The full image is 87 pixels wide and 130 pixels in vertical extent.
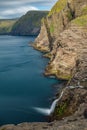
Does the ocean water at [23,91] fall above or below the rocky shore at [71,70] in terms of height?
below

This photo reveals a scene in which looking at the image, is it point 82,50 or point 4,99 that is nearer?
point 4,99

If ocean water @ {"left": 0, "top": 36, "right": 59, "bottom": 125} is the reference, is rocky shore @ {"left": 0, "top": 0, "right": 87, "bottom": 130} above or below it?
above

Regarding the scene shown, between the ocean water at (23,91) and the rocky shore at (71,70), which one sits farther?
the ocean water at (23,91)

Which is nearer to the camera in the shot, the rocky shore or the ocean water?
the rocky shore

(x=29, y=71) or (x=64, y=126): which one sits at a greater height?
(x=64, y=126)

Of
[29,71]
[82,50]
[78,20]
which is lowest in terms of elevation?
[29,71]

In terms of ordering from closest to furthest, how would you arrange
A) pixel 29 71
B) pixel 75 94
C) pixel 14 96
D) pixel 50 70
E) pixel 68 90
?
pixel 75 94
pixel 68 90
pixel 14 96
pixel 50 70
pixel 29 71

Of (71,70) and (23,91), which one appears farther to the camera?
(71,70)

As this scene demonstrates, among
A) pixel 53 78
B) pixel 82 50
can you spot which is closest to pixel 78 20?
pixel 82 50

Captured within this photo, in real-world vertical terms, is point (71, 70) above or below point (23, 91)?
above

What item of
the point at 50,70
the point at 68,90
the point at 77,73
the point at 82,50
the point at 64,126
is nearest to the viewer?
the point at 64,126

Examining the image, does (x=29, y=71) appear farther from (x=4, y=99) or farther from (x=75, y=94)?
(x=75, y=94)
